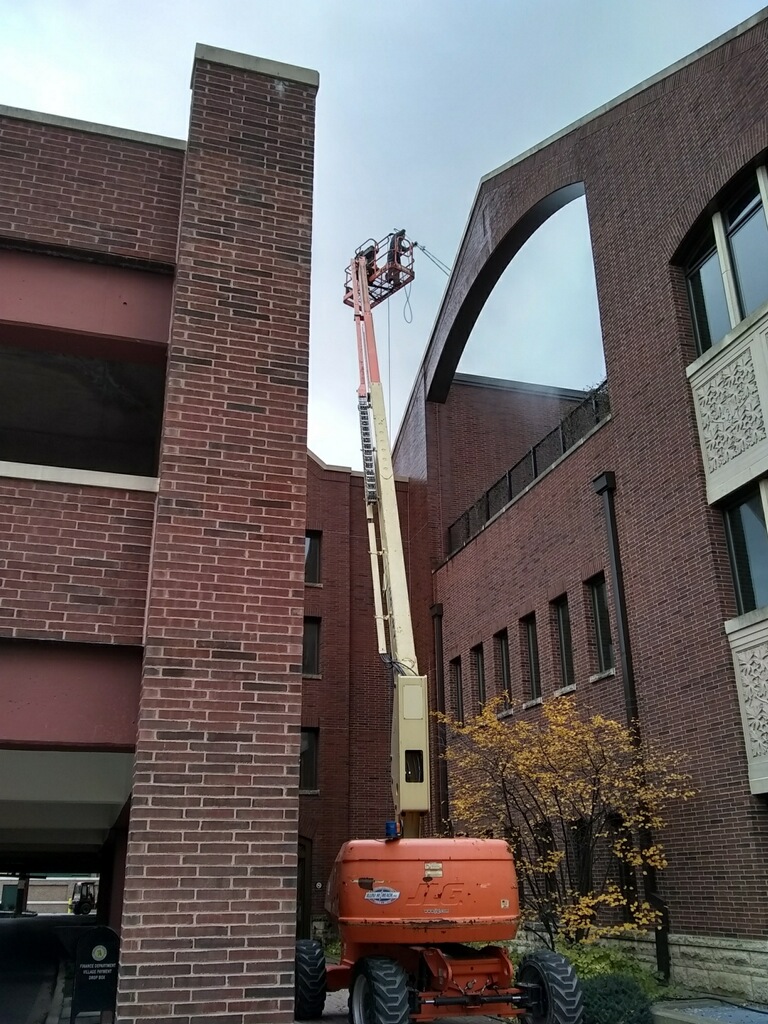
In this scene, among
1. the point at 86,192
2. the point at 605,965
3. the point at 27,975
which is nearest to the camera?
the point at 86,192

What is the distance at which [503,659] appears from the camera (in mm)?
22422

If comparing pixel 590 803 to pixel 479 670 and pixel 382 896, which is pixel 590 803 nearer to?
pixel 382 896

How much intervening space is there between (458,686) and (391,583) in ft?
41.9

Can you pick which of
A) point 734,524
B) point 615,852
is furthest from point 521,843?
point 734,524

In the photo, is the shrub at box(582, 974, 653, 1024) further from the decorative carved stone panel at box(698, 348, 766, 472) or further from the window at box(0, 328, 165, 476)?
the window at box(0, 328, 165, 476)

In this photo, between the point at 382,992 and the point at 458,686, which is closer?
the point at 382,992

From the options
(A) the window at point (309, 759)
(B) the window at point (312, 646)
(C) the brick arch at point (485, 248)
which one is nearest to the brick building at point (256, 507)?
(C) the brick arch at point (485, 248)

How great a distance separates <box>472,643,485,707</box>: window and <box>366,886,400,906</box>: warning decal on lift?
13736 mm

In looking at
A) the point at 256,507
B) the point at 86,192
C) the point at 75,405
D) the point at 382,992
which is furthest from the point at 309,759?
the point at 86,192

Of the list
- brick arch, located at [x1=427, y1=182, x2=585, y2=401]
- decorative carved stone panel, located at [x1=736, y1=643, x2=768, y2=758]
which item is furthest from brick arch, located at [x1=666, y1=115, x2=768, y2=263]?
decorative carved stone panel, located at [x1=736, y1=643, x2=768, y2=758]

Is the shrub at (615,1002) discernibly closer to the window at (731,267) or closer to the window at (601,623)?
the window at (601,623)

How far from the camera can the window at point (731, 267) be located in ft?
46.1

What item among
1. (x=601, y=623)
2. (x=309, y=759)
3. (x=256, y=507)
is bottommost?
(x=256, y=507)

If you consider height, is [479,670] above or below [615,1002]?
above
